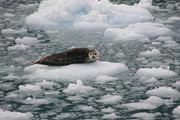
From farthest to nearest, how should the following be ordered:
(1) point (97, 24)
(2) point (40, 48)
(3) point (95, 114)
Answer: (1) point (97, 24)
(2) point (40, 48)
(3) point (95, 114)

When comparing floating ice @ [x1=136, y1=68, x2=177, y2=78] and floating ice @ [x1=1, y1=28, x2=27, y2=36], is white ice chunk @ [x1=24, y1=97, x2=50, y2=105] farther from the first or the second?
floating ice @ [x1=1, y1=28, x2=27, y2=36]

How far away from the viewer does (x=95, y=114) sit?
17.3 feet

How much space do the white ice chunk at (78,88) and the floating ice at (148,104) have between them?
71cm

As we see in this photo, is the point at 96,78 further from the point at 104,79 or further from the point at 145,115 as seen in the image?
the point at 145,115

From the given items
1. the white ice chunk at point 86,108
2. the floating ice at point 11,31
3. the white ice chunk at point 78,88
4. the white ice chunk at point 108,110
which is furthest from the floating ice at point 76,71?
the floating ice at point 11,31

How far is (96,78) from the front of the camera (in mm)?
6469

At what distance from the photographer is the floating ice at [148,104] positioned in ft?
17.9

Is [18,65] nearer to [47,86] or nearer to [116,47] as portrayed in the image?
[47,86]

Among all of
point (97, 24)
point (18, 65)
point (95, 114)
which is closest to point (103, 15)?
point (97, 24)

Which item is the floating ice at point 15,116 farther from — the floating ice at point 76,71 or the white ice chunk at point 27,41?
the white ice chunk at point 27,41

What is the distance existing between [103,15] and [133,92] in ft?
12.5

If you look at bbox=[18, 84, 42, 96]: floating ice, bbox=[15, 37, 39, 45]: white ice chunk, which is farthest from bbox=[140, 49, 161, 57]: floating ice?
bbox=[18, 84, 42, 96]: floating ice

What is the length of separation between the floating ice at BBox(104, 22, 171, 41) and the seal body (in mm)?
1792

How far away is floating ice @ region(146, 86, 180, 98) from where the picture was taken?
582cm
